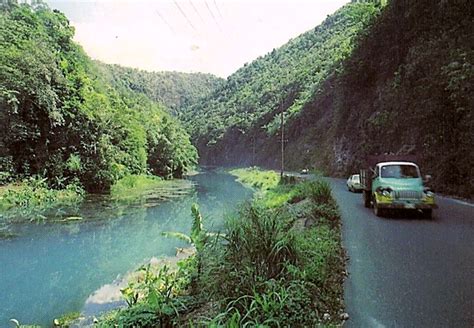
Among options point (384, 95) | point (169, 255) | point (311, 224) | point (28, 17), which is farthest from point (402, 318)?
point (28, 17)

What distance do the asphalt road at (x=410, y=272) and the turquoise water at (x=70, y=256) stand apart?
3.30 meters

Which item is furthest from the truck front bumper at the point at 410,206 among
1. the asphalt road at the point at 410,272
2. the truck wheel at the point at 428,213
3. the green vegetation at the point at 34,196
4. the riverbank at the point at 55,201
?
the green vegetation at the point at 34,196

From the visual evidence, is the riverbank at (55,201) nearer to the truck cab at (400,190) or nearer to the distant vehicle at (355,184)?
the distant vehicle at (355,184)

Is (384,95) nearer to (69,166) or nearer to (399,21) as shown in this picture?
(399,21)

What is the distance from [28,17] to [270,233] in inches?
2083

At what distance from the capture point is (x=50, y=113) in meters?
41.5

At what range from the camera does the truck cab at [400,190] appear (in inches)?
Answer: 615

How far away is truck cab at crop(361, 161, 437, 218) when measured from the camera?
1561cm

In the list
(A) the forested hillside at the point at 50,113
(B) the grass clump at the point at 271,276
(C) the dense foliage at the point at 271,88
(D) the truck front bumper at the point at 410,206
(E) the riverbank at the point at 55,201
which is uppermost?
(C) the dense foliage at the point at 271,88

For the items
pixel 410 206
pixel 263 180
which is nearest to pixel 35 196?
pixel 263 180

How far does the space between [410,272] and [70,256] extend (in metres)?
15.1

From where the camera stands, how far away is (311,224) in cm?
1357

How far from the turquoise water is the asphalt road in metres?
3.30

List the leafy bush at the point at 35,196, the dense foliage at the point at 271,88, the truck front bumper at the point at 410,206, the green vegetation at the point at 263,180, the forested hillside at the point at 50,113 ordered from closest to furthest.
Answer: the truck front bumper at the point at 410,206 → the leafy bush at the point at 35,196 → the forested hillside at the point at 50,113 → the green vegetation at the point at 263,180 → the dense foliage at the point at 271,88
